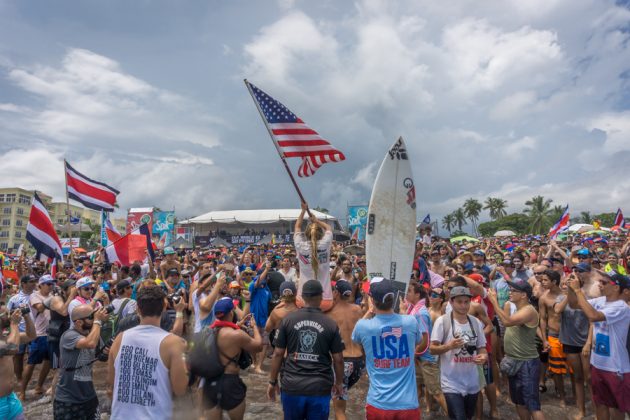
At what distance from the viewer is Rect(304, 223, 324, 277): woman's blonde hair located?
206 inches

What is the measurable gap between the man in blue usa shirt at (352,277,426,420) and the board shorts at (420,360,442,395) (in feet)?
6.06

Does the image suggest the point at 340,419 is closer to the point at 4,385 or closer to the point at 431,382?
the point at 431,382

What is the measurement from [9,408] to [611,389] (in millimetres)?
5484

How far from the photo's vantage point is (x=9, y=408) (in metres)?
2.77

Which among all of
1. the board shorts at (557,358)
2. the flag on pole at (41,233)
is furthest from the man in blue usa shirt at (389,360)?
the flag on pole at (41,233)

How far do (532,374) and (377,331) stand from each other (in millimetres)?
2249

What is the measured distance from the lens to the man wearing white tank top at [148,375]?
8.09 feet

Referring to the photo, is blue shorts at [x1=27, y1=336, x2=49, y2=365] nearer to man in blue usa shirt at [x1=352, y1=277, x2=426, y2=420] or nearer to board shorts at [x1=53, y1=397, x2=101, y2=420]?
board shorts at [x1=53, y1=397, x2=101, y2=420]

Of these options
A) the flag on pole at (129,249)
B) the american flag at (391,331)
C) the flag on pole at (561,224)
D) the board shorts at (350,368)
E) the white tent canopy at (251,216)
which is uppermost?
the white tent canopy at (251,216)

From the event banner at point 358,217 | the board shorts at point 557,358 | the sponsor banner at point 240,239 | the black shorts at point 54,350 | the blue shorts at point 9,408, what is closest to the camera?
the blue shorts at point 9,408

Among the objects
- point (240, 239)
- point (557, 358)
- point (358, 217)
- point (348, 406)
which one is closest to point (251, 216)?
point (240, 239)

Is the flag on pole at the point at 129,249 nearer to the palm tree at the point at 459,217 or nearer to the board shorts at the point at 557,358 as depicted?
the board shorts at the point at 557,358

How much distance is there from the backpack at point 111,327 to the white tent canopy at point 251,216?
47.2m

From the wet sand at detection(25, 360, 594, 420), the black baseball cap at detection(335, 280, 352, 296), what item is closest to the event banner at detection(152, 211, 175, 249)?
the wet sand at detection(25, 360, 594, 420)
